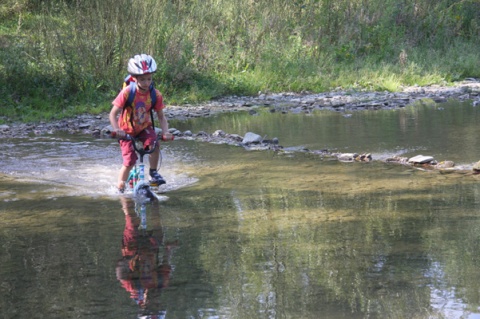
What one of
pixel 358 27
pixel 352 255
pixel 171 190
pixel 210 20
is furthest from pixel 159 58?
pixel 352 255

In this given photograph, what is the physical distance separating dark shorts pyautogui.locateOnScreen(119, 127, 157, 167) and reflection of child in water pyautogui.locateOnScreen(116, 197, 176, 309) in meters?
1.20

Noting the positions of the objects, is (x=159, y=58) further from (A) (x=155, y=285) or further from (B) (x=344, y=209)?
(A) (x=155, y=285)

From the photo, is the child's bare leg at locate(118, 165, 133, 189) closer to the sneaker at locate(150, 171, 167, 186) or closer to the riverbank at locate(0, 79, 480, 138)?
the sneaker at locate(150, 171, 167, 186)

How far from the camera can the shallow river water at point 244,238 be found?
464cm

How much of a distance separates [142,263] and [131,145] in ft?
9.03

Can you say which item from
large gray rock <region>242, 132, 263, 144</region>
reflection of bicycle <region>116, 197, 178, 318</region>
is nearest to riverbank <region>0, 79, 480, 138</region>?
large gray rock <region>242, 132, 263, 144</region>

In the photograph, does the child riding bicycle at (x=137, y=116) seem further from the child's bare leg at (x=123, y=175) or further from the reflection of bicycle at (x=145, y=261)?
the reflection of bicycle at (x=145, y=261)

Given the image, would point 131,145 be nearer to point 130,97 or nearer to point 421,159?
point 130,97

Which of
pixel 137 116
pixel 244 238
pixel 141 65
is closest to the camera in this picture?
pixel 244 238

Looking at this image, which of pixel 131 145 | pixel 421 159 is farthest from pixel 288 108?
pixel 131 145

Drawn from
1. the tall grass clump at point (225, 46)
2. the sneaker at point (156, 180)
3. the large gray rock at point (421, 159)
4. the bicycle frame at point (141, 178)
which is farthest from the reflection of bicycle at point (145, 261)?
the tall grass clump at point (225, 46)

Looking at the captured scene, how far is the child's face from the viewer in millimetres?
7719

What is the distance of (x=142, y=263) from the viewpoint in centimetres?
561

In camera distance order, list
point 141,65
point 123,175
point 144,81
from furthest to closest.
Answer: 1. point 123,175
2. point 144,81
3. point 141,65
